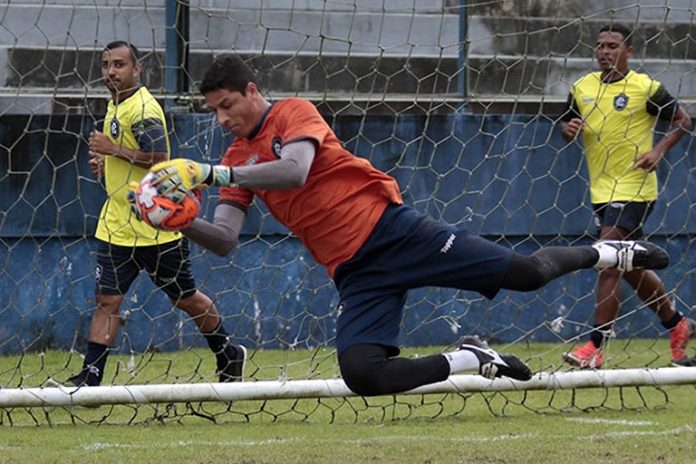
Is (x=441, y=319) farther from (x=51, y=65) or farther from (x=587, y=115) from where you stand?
(x=51, y=65)

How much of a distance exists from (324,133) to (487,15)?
4.70m

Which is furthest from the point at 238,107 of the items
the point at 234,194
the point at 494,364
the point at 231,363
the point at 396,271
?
the point at 231,363

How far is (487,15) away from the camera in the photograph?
10.7 meters

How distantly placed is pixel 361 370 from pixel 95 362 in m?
2.46

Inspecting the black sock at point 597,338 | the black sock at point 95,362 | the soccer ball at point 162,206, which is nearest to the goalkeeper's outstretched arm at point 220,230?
the soccer ball at point 162,206

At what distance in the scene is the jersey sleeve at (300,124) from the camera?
6211mm

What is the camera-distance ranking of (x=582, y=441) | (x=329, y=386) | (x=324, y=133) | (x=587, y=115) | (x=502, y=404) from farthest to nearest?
(x=587, y=115)
(x=502, y=404)
(x=329, y=386)
(x=582, y=441)
(x=324, y=133)

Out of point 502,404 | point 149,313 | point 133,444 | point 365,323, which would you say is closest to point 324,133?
point 365,323

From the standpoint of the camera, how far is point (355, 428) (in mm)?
7473

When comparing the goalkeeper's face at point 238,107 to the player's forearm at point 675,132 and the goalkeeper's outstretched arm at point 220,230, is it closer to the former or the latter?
the goalkeeper's outstretched arm at point 220,230

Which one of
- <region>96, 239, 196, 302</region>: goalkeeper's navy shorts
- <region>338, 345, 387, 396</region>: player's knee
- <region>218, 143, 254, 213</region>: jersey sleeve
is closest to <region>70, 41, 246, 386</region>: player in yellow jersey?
<region>96, 239, 196, 302</region>: goalkeeper's navy shorts

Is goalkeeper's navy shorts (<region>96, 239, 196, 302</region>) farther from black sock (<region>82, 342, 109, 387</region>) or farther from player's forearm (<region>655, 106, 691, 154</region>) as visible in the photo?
player's forearm (<region>655, 106, 691, 154</region>)

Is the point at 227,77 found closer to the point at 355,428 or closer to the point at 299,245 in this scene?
the point at 355,428

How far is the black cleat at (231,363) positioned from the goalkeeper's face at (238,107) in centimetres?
246
